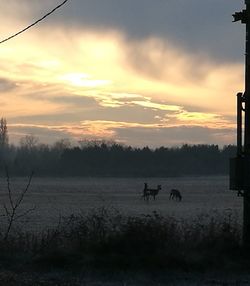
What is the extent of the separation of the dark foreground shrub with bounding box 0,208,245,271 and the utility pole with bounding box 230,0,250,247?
593mm

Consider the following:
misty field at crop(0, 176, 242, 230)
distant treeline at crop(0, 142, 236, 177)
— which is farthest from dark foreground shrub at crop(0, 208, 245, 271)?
distant treeline at crop(0, 142, 236, 177)

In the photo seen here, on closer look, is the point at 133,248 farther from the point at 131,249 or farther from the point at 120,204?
the point at 120,204

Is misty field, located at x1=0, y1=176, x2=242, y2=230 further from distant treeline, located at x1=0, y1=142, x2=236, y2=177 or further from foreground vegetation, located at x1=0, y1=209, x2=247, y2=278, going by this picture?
distant treeline, located at x1=0, y1=142, x2=236, y2=177

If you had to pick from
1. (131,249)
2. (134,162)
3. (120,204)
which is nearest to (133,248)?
(131,249)

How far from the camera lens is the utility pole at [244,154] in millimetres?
10898

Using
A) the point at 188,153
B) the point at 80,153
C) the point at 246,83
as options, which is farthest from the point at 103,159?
the point at 246,83

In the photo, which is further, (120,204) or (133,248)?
(120,204)

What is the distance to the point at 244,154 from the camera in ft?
36.2

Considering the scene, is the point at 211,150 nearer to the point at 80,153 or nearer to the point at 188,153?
the point at 188,153

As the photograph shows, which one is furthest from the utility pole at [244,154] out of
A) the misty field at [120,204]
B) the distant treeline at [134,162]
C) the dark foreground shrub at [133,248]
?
the distant treeline at [134,162]

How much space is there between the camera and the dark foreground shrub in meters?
9.85

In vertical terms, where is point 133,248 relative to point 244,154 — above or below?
below

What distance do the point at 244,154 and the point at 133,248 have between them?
2.83 m

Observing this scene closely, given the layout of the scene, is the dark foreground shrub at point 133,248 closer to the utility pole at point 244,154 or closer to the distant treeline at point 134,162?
the utility pole at point 244,154
